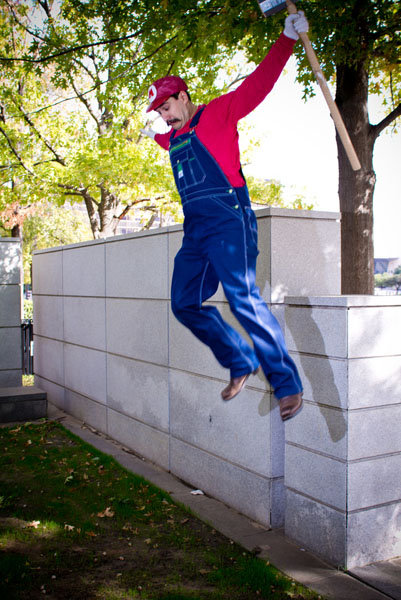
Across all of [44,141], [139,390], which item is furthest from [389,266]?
[139,390]

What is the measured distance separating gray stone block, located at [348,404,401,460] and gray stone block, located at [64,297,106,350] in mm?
4827

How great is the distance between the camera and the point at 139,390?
24.2 ft

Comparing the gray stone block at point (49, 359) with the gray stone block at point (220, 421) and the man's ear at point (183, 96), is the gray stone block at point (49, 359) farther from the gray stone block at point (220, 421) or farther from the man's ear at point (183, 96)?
the man's ear at point (183, 96)

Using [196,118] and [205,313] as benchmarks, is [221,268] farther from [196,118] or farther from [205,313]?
[196,118]

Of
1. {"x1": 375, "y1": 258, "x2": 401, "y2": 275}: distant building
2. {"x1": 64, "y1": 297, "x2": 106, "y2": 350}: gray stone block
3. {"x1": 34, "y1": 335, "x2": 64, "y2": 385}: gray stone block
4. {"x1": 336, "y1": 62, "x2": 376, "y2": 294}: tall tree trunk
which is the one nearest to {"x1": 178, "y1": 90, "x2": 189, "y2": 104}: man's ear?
{"x1": 64, "y1": 297, "x2": 106, "y2": 350}: gray stone block

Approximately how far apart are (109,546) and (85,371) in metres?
4.60

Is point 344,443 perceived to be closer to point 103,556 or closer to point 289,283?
point 289,283

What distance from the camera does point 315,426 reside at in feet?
14.7

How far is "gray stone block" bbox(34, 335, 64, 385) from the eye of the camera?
10.3m

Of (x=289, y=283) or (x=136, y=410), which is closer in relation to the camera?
(x=289, y=283)

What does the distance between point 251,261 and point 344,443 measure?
1632 millimetres

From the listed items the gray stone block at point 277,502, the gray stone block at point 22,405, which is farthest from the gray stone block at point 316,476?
the gray stone block at point 22,405

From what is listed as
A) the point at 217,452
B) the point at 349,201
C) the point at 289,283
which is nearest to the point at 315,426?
the point at 289,283

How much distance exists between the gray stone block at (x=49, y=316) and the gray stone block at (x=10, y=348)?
548mm
